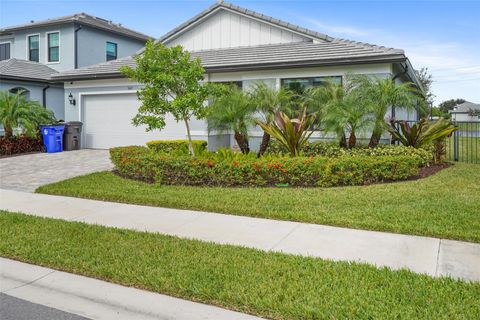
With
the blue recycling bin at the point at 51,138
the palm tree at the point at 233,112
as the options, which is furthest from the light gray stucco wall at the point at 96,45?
the palm tree at the point at 233,112

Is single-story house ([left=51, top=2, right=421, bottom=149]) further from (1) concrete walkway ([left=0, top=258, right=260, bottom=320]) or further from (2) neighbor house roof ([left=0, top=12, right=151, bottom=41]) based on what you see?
(1) concrete walkway ([left=0, top=258, right=260, bottom=320])

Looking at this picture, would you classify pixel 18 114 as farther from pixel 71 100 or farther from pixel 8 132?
pixel 71 100

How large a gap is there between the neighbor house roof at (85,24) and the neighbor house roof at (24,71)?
7.87ft

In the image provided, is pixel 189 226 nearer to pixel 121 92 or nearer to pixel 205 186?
pixel 205 186

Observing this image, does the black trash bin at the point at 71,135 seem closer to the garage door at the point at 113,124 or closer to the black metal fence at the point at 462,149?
the garage door at the point at 113,124

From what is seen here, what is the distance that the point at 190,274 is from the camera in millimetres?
4062

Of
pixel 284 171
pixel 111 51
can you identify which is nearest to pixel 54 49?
pixel 111 51

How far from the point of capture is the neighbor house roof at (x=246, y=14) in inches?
583

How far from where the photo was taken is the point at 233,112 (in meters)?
10.6

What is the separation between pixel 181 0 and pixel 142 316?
11985 mm

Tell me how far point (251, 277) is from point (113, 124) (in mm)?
14360

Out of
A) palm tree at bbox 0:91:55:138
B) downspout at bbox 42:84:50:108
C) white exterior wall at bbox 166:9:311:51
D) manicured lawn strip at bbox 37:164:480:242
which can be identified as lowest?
manicured lawn strip at bbox 37:164:480:242

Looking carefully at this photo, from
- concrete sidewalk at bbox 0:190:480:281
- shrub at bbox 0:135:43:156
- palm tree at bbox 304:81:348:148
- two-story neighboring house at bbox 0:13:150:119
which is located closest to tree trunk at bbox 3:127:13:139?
shrub at bbox 0:135:43:156

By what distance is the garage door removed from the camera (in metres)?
16.3
